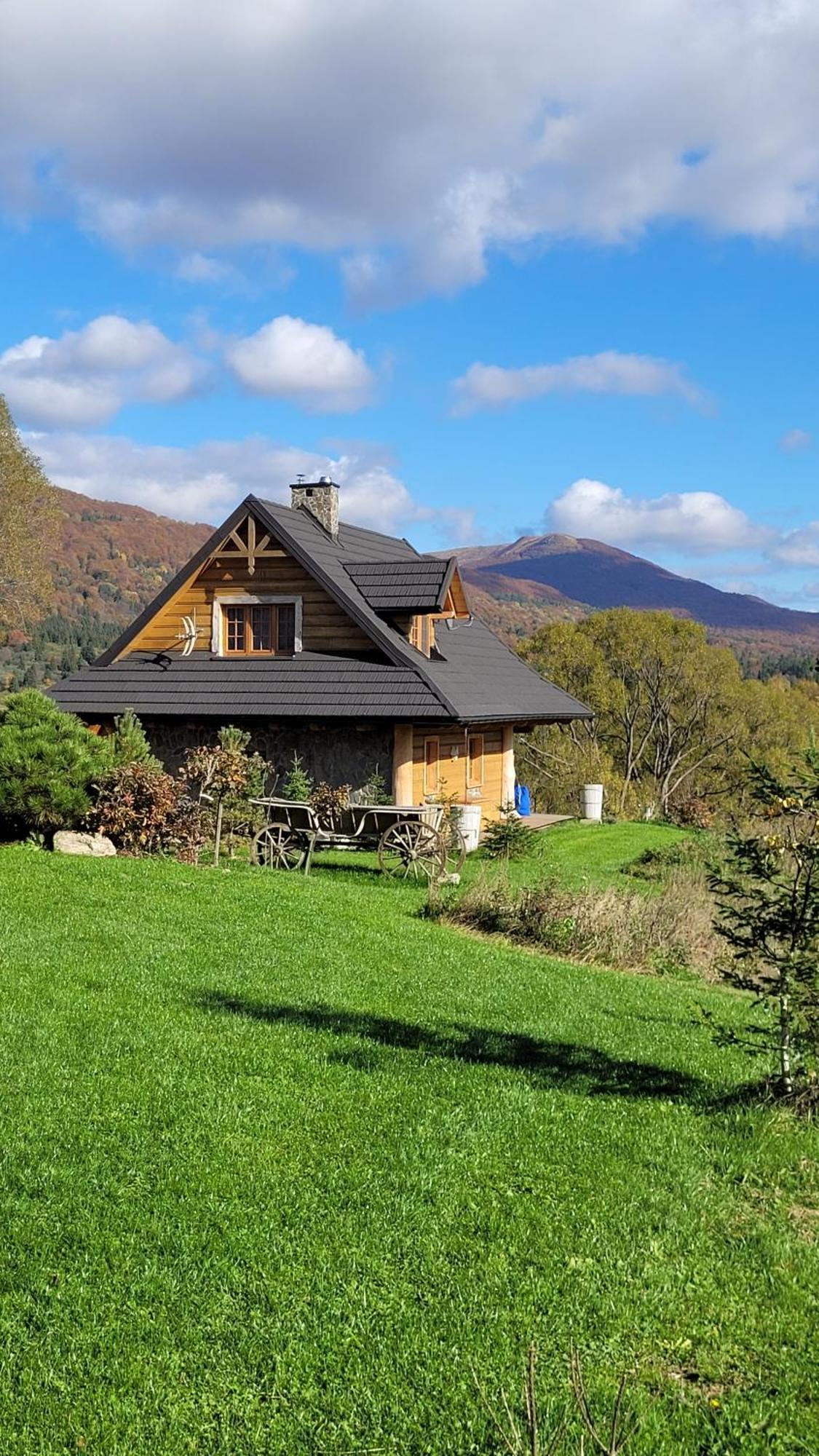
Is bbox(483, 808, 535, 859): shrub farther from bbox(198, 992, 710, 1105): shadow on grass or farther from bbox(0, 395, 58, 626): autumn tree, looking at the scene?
bbox(0, 395, 58, 626): autumn tree

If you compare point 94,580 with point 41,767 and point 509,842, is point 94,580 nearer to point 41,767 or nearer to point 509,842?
point 509,842

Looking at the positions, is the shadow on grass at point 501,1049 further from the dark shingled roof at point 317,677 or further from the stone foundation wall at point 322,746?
the stone foundation wall at point 322,746

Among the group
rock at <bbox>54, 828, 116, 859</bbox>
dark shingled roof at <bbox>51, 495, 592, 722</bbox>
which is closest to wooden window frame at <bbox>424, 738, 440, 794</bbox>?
dark shingled roof at <bbox>51, 495, 592, 722</bbox>

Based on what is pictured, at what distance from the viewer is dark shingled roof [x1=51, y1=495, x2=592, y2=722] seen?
64.1 ft

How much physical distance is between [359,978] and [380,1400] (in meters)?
5.50

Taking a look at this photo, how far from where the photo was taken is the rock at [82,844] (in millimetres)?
14797

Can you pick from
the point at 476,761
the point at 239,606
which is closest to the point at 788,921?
the point at 239,606

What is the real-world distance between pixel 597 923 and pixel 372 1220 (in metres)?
7.56

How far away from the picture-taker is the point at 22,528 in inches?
1494

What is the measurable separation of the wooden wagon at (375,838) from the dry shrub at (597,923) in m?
3.36

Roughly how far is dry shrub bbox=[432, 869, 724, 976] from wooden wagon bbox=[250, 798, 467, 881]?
3355 millimetres

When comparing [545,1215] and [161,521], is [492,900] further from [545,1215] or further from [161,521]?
[161,521]

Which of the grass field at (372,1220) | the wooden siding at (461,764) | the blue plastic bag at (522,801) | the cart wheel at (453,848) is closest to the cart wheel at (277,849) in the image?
the cart wheel at (453,848)

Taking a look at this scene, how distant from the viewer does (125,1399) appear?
11.8ft
